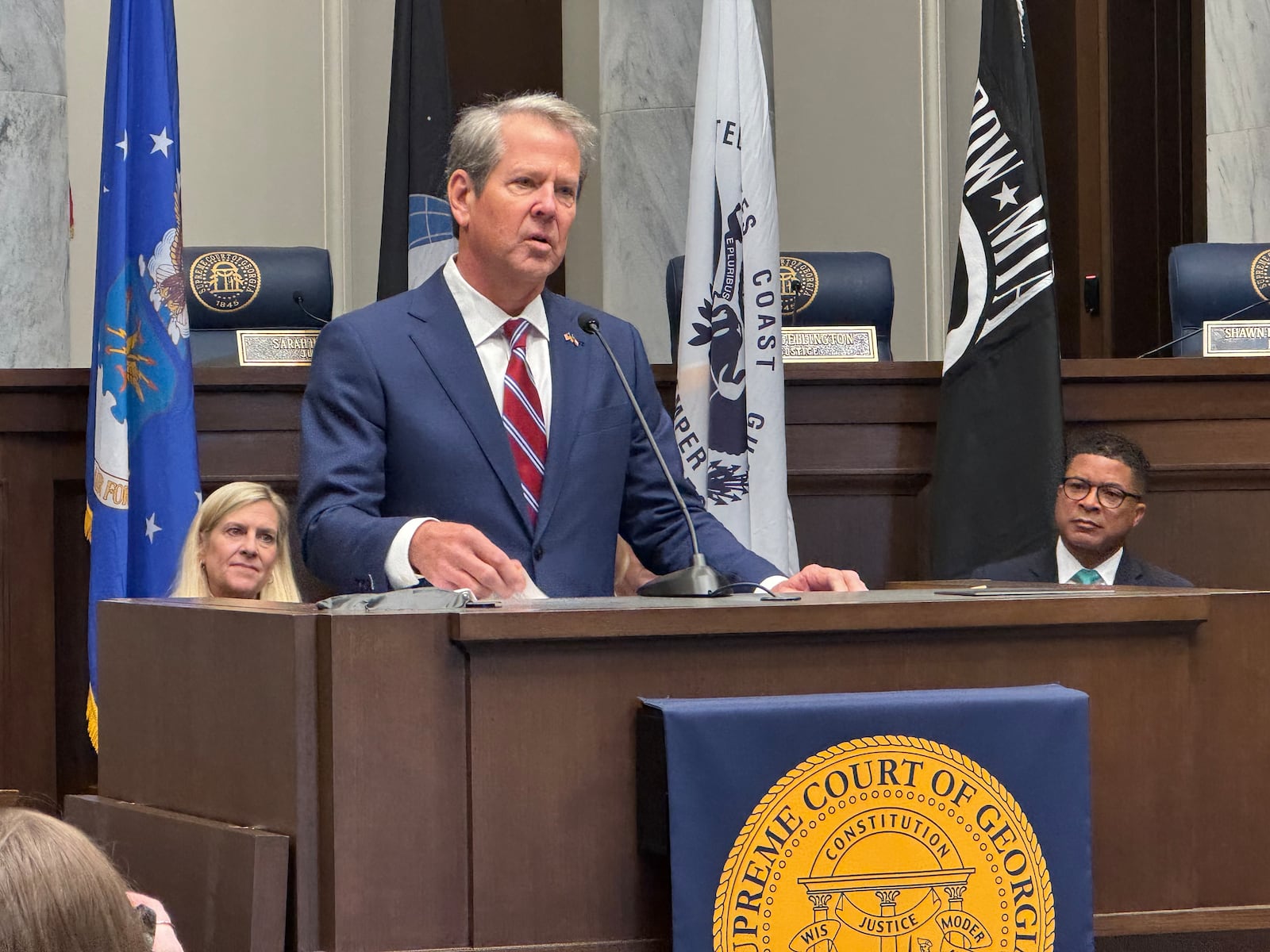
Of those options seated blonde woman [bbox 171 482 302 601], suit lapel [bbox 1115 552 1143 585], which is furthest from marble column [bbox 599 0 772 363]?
seated blonde woman [bbox 171 482 302 601]

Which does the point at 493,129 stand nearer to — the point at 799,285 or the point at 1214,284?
the point at 799,285

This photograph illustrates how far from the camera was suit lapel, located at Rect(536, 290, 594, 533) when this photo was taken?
2.42 m

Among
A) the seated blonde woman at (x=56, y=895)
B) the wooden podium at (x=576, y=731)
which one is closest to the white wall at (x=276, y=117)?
the wooden podium at (x=576, y=731)

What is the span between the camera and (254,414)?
4434 millimetres

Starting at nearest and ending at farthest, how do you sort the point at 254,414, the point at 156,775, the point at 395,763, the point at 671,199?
the point at 395,763
the point at 156,775
the point at 254,414
the point at 671,199

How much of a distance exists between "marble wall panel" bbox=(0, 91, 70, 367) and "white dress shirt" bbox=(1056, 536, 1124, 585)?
2.76 metres

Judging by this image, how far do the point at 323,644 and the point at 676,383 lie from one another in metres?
3.00

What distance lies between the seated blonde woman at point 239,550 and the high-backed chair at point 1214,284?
246 centimetres

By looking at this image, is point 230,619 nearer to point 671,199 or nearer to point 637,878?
point 637,878

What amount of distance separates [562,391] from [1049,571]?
2220 mm

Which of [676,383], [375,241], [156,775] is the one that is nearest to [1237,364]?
[676,383]

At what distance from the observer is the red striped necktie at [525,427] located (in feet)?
8.02

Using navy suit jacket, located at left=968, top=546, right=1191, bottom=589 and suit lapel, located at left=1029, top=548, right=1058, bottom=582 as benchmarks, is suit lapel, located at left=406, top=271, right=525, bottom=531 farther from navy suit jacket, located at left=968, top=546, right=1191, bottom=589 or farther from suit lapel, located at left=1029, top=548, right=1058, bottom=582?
suit lapel, located at left=1029, top=548, right=1058, bottom=582

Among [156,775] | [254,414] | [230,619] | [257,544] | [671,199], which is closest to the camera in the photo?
[230,619]
